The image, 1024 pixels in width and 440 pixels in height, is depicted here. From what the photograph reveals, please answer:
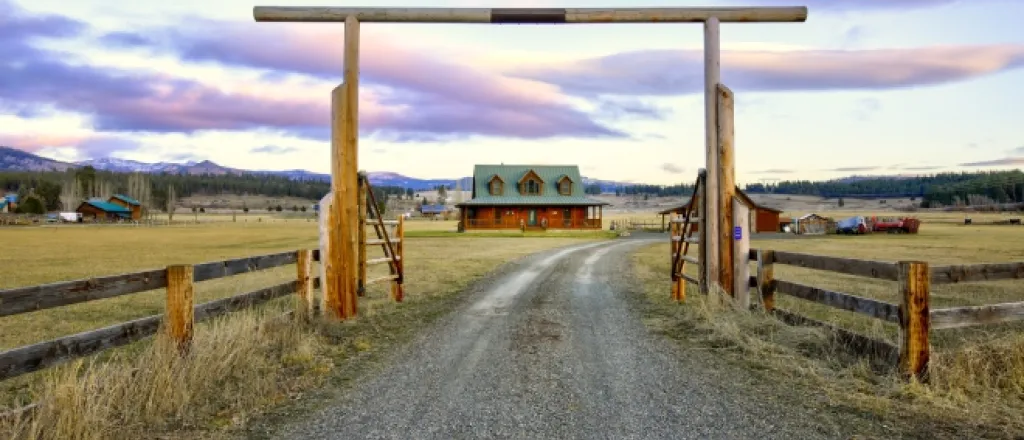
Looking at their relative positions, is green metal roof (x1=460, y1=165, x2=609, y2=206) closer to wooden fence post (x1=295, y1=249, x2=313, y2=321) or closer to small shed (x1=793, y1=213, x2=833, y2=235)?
small shed (x1=793, y1=213, x2=833, y2=235)

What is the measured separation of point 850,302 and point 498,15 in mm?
7306

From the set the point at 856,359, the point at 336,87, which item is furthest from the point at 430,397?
the point at 336,87

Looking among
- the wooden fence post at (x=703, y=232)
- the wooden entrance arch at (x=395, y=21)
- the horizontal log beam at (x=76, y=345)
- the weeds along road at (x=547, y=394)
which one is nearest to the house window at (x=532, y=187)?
the wooden fence post at (x=703, y=232)

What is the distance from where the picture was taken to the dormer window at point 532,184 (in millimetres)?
64375

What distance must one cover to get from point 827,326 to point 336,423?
21.2 ft

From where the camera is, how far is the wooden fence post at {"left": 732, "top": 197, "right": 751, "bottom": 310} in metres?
10.8

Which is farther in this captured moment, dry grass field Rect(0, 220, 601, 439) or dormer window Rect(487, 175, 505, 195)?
dormer window Rect(487, 175, 505, 195)

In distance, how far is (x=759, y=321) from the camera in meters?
9.52

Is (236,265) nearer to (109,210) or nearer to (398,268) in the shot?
(398,268)

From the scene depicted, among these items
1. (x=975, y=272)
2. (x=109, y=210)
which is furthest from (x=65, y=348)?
(x=109, y=210)

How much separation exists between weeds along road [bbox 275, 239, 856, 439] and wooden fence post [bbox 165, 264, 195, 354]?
6.84ft

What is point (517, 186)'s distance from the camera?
64688 millimetres

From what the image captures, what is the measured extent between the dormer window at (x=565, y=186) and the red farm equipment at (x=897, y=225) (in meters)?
30.4

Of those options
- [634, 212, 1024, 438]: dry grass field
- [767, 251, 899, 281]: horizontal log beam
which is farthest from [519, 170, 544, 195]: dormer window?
[767, 251, 899, 281]: horizontal log beam
